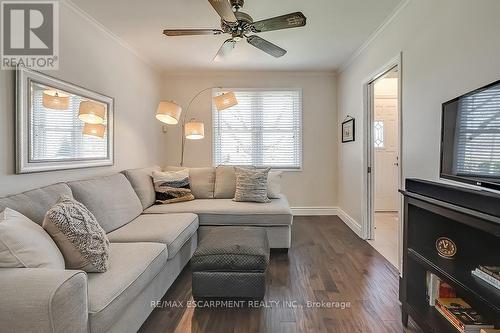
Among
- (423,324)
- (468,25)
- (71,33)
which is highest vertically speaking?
(71,33)

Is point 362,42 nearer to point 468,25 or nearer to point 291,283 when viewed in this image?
point 468,25

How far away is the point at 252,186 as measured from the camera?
3705 millimetres

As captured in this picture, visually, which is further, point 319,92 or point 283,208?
point 319,92

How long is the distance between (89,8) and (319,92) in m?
3.73

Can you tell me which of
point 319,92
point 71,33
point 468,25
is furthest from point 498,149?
point 319,92

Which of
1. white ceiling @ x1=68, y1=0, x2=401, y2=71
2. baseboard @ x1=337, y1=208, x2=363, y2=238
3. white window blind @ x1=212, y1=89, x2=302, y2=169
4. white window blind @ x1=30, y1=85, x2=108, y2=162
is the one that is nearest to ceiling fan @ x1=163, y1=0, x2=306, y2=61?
white ceiling @ x1=68, y1=0, x2=401, y2=71

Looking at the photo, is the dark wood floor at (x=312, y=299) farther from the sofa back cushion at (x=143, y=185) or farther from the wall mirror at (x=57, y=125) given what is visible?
the wall mirror at (x=57, y=125)

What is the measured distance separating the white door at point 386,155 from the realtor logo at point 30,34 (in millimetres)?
5176

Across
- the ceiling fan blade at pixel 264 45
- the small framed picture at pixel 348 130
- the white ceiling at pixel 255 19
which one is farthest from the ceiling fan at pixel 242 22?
the small framed picture at pixel 348 130

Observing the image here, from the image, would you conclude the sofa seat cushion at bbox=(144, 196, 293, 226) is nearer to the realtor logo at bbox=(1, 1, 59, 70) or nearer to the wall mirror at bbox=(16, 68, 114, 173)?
the wall mirror at bbox=(16, 68, 114, 173)

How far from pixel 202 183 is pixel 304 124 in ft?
7.47

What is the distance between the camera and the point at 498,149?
4.39 feet

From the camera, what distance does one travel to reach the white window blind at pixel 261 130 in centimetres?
520

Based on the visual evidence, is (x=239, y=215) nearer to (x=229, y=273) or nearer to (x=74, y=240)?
(x=229, y=273)
